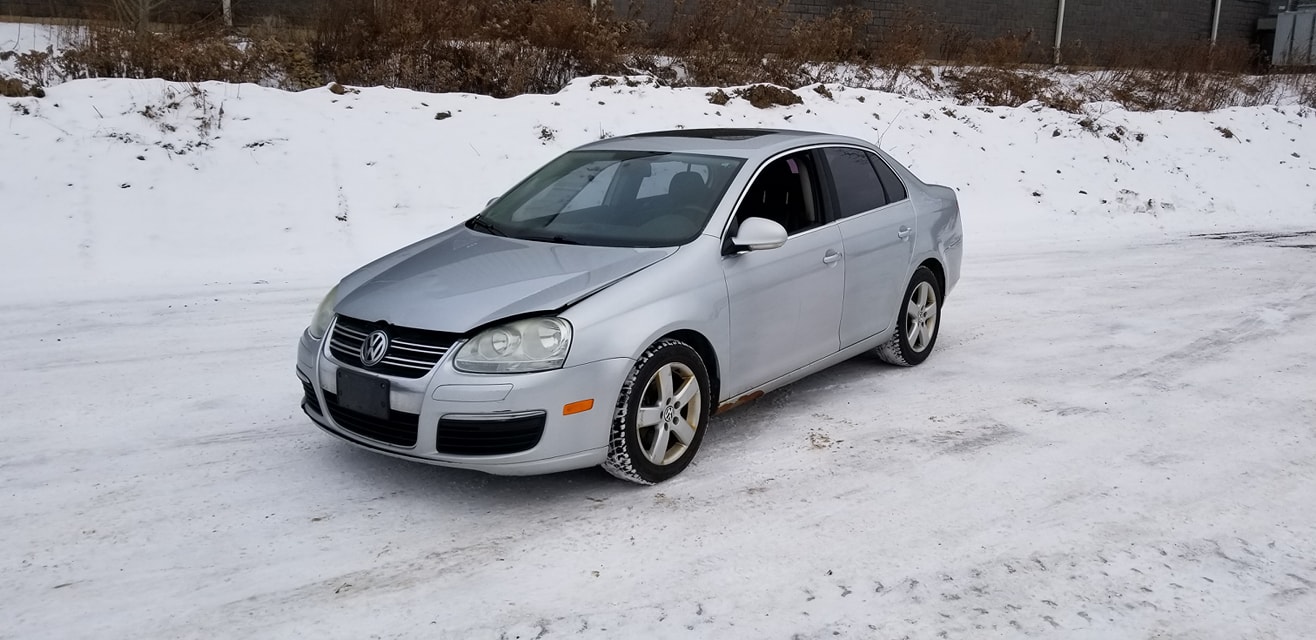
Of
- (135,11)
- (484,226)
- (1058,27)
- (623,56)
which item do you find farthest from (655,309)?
(1058,27)

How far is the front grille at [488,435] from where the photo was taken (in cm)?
416

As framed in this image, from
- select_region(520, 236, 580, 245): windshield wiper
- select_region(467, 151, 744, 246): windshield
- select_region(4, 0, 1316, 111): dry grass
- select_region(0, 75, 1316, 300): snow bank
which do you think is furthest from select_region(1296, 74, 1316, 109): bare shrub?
select_region(520, 236, 580, 245): windshield wiper

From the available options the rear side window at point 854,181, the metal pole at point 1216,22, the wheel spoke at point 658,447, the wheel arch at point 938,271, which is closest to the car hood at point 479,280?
the wheel spoke at point 658,447

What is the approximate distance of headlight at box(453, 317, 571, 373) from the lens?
13.7 feet

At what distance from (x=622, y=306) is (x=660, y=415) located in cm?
54

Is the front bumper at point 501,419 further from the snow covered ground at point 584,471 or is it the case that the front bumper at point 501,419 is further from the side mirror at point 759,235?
the side mirror at point 759,235

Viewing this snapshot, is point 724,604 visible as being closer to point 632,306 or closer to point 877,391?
point 632,306

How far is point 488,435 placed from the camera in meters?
4.19

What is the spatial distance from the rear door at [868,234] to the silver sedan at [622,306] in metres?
0.01

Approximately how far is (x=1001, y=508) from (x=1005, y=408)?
1.50 m

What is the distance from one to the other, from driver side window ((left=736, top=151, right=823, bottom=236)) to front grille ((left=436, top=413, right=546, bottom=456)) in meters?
1.66

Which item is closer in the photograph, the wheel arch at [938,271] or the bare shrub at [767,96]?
the wheel arch at [938,271]

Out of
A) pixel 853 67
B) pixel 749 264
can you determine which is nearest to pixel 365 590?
pixel 749 264

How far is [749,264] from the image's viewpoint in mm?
5059
